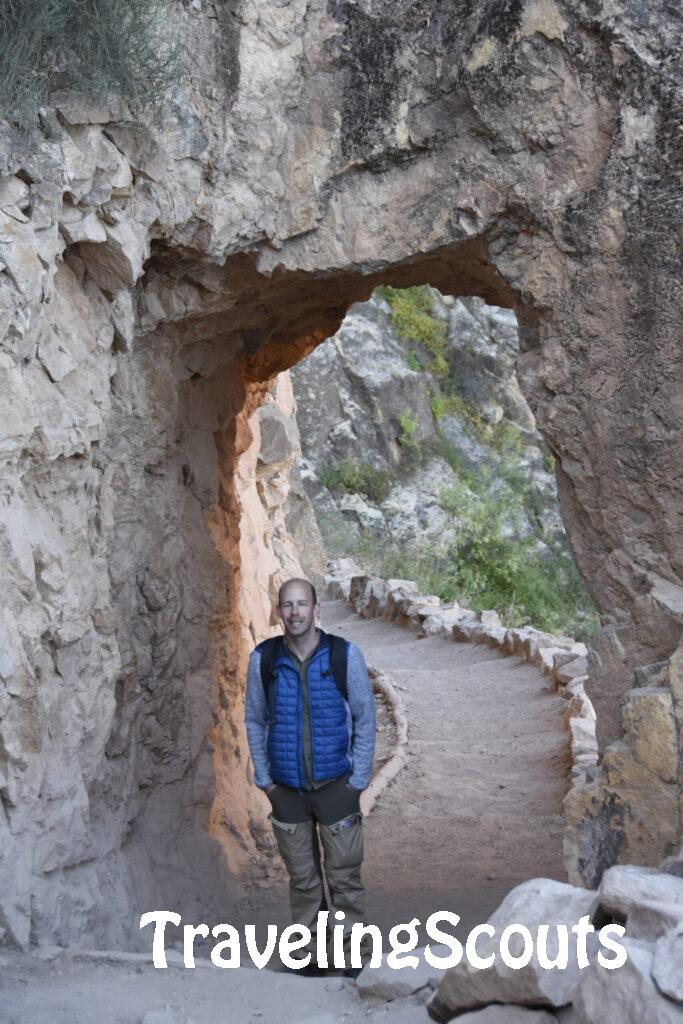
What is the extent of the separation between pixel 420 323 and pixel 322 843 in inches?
827

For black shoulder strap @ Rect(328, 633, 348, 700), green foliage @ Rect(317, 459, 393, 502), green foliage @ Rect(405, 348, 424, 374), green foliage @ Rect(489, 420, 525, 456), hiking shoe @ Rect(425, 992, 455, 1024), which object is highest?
green foliage @ Rect(405, 348, 424, 374)

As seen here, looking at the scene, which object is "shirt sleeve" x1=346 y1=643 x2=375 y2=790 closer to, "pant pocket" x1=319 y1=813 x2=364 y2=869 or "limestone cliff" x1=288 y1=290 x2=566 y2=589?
"pant pocket" x1=319 y1=813 x2=364 y2=869

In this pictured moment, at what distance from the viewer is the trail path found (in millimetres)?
3814

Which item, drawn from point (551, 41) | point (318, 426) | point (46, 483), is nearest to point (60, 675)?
point (46, 483)

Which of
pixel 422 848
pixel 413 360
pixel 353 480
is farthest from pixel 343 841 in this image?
pixel 413 360

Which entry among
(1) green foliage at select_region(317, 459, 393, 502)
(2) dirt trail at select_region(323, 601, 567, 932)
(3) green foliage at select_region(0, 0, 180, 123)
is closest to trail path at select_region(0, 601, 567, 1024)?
(2) dirt trail at select_region(323, 601, 567, 932)

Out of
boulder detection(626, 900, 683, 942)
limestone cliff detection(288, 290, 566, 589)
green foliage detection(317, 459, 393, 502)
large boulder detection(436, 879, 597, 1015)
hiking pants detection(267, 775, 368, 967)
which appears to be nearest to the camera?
boulder detection(626, 900, 683, 942)

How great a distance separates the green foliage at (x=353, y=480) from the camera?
74.9 feet

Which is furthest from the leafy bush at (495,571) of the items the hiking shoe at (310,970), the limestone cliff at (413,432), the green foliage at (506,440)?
the hiking shoe at (310,970)

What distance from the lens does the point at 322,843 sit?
485 centimetres

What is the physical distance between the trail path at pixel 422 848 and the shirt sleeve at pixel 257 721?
855 mm

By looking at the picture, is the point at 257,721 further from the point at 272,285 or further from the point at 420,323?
the point at 420,323

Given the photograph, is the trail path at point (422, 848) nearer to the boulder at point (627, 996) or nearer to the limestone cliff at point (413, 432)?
the boulder at point (627, 996)

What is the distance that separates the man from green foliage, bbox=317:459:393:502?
18.0 metres
